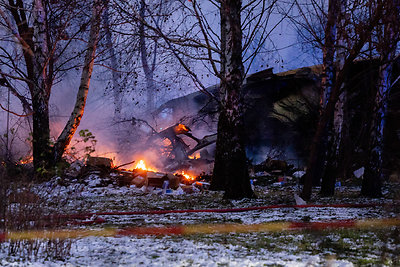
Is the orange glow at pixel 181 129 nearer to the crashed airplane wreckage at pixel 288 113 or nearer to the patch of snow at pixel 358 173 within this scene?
the crashed airplane wreckage at pixel 288 113

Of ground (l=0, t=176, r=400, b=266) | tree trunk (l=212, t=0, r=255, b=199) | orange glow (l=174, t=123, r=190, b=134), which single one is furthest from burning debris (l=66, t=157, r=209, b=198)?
ground (l=0, t=176, r=400, b=266)

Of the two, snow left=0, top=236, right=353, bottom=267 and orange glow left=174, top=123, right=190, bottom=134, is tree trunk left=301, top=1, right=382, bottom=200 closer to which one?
snow left=0, top=236, right=353, bottom=267

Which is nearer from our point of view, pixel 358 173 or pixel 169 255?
pixel 169 255

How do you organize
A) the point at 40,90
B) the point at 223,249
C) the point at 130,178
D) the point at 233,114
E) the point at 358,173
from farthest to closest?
the point at 358,173 → the point at 130,178 → the point at 40,90 → the point at 233,114 → the point at 223,249

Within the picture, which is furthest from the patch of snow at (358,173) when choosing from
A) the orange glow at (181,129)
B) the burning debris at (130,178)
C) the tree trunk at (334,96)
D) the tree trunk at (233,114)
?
the orange glow at (181,129)

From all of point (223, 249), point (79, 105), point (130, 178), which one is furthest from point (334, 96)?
point (79, 105)

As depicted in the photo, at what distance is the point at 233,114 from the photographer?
7.01 metres

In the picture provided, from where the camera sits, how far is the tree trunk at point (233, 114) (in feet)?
22.7

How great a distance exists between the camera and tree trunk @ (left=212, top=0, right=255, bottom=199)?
6.93 meters

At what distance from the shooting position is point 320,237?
3545 mm

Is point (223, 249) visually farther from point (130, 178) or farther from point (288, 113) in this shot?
point (288, 113)

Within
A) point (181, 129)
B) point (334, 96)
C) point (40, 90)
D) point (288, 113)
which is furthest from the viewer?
point (288, 113)

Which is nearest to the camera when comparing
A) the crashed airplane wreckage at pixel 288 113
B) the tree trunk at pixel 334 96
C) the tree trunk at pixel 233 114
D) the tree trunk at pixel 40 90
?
the tree trunk at pixel 334 96

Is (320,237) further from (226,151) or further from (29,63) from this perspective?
(29,63)
